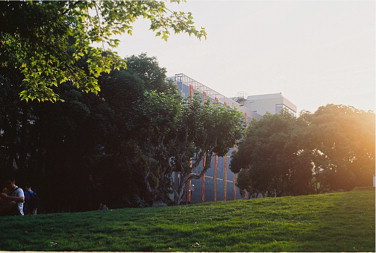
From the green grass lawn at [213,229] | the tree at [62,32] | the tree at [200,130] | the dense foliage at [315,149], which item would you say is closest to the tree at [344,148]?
the dense foliage at [315,149]

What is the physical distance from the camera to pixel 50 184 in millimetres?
29672

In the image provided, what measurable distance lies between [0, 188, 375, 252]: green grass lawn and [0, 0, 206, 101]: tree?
4341 millimetres

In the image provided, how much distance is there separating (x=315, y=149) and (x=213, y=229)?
29171 mm

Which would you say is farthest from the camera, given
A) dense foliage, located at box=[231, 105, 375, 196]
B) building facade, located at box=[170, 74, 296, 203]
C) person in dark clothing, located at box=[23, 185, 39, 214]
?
building facade, located at box=[170, 74, 296, 203]

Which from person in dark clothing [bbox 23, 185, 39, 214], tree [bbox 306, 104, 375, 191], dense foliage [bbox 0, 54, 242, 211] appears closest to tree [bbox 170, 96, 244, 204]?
dense foliage [bbox 0, 54, 242, 211]

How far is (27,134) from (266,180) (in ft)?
75.9

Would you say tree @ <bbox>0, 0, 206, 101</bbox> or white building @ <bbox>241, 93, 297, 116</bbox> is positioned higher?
white building @ <bbox>241, 93, 297, 116</bbox>

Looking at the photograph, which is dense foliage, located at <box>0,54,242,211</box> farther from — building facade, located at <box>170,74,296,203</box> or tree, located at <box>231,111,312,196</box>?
building facade, located at <box>170,74,296,203</box>

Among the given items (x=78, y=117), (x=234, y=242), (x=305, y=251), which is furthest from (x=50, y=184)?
(x=305, y=251)

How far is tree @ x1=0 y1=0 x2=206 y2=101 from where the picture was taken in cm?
1020

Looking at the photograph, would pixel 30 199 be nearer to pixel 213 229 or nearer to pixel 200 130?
pixel 213 229

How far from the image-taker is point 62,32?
10.8 metres

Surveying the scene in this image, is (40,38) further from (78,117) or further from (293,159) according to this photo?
(293,159)

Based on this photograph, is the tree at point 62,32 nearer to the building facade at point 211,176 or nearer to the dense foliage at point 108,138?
the dense foliage at point 108,138
